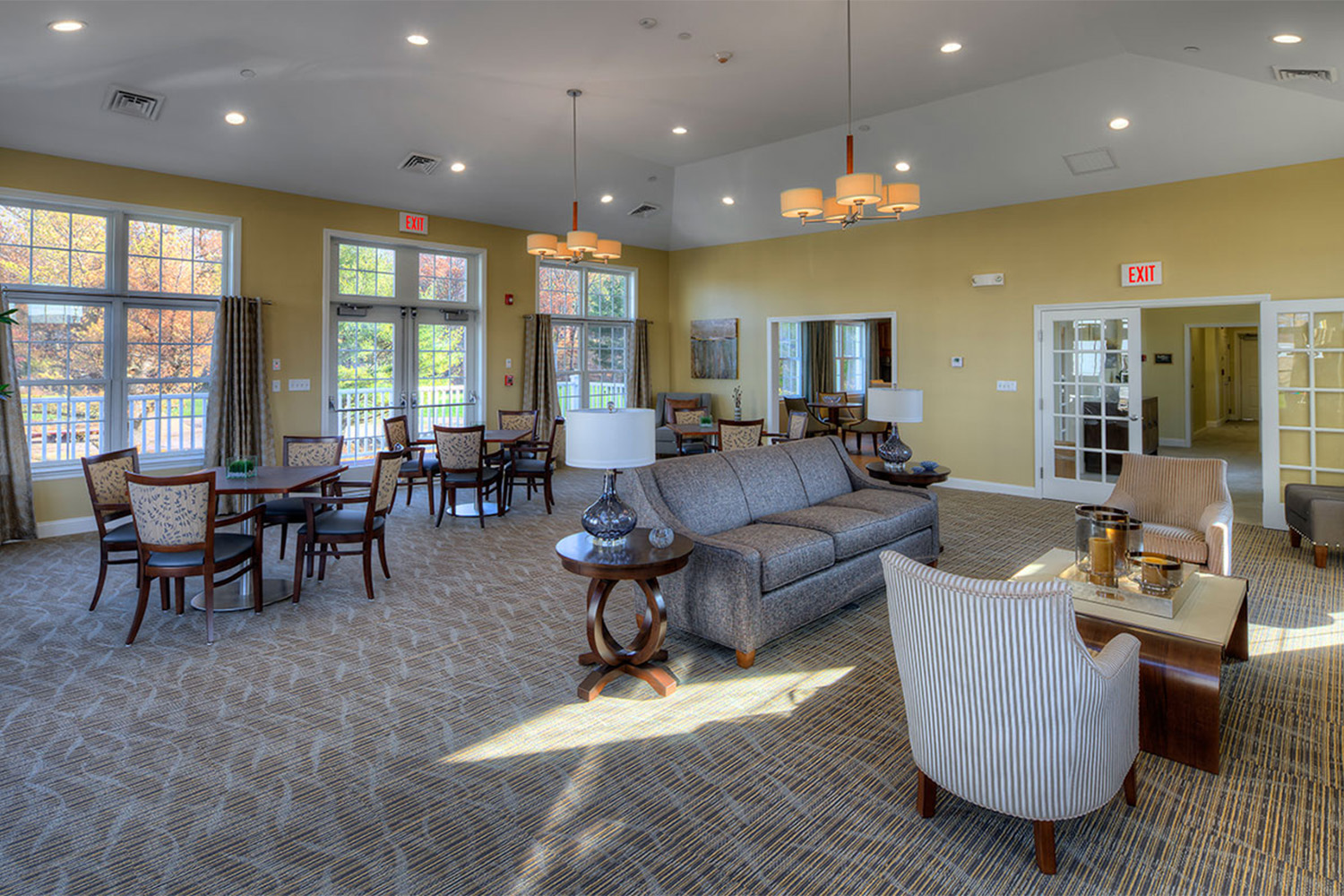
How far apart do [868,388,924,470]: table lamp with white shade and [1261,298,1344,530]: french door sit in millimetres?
3196

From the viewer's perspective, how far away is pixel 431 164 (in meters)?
7.30

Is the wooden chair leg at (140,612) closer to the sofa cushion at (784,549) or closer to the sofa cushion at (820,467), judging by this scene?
the sofa cushion at (784,549)

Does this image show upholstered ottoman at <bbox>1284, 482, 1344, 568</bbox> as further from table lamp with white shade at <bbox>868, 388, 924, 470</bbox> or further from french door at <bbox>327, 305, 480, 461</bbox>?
french door at <bbox>327, 305, 480, 461</bbox>

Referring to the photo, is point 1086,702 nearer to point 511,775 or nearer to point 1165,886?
point 1165,886

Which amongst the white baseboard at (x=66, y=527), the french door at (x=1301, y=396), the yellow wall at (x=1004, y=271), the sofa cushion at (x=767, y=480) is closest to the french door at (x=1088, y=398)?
the yellow wall at (x=1004, y=271)

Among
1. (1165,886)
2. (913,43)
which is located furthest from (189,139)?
(1165,886)

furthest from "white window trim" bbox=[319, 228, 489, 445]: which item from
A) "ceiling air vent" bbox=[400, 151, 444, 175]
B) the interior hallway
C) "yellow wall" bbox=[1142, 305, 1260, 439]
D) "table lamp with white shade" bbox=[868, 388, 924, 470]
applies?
"yellow wall" bbox=[1142, 305, 1260, 439]

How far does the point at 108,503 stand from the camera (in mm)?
4367

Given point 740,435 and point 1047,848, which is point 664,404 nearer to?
point 740,435

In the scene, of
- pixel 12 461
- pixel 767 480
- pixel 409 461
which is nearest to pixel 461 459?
pixel 409 461

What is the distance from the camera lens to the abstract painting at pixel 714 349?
10617 millimetres

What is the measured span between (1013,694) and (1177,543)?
3034 millimetres

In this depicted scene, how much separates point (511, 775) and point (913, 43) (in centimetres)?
526

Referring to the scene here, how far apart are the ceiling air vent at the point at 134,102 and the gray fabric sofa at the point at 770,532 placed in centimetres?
Result: 492
